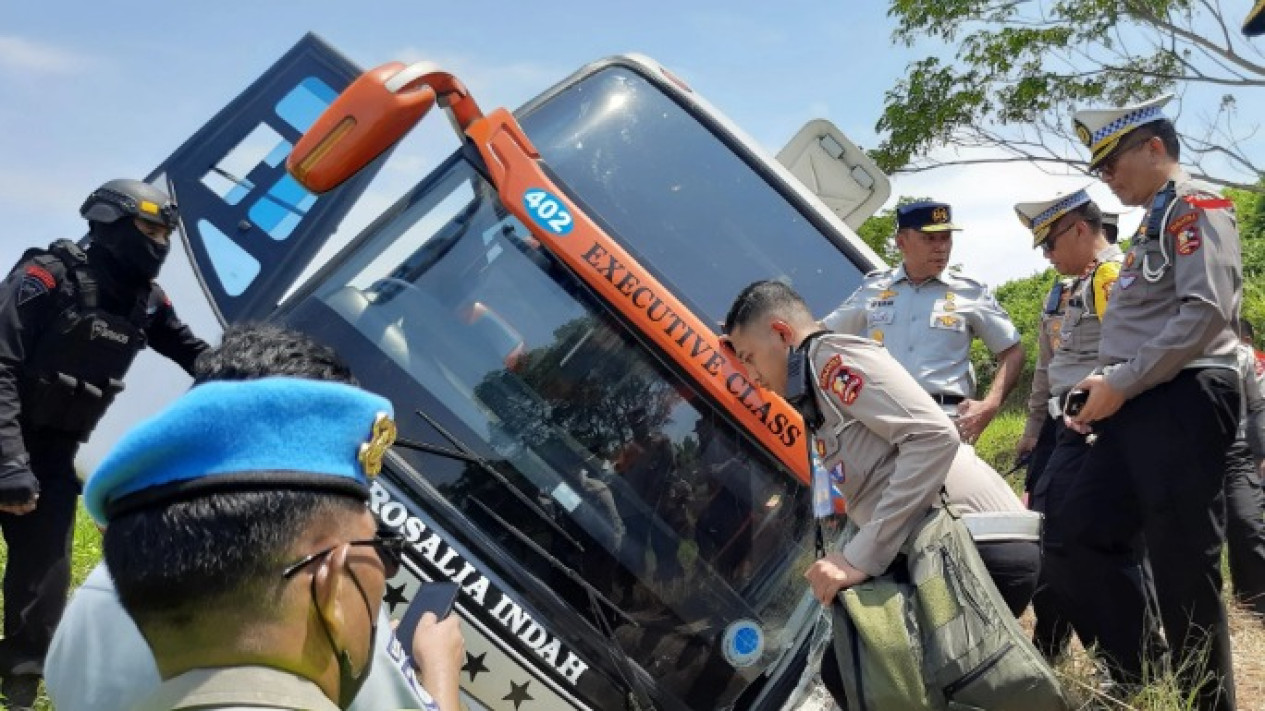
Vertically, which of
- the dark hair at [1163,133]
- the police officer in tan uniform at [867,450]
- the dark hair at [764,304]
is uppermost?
the dark hair at [1163,133]

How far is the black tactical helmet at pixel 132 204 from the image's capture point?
3.99 metres

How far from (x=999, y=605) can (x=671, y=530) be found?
854mm

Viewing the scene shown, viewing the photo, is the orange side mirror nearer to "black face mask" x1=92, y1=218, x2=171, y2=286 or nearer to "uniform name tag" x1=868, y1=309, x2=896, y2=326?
"black face mask" x1=92, y1=218, x2=171, y2=286

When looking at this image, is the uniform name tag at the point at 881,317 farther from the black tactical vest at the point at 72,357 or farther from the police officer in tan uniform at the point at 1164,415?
the black tactical vest at the point at 72,357

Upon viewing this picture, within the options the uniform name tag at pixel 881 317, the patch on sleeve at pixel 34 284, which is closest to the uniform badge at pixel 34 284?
the patch on sleeve at pixel 34 284

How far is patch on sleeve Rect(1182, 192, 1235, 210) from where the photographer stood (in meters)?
3.11

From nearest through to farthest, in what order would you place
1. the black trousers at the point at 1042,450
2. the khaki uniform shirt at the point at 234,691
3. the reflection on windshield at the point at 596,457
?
the khaki uniform shirt at the point at 234,691, the reflection on windshield at the point at 596,457, the black trousers at the point at 1042,450

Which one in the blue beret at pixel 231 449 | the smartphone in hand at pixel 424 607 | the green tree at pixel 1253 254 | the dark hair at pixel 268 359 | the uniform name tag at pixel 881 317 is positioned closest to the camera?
the blue beret at pixel 231 449

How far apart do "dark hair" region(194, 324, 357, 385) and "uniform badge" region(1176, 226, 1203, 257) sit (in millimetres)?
2103

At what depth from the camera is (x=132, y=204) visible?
13.1ft

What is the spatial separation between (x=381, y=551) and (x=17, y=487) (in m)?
2.87

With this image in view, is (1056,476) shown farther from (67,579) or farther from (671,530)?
(67,579)

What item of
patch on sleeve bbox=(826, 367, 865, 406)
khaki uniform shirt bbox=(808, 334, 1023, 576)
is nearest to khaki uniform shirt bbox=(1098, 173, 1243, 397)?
khaki uniform shirt bbox=(808, 334, 1023, 576)

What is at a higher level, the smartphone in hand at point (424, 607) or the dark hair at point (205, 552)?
the dark hair at point (205, 552)
